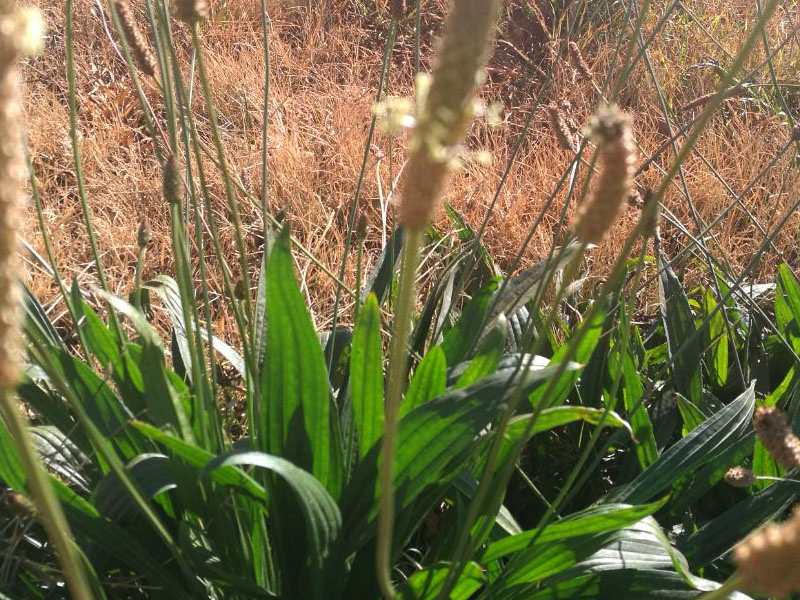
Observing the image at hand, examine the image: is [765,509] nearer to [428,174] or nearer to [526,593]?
[526,593]

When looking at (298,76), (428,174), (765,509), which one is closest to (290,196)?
(298,76)

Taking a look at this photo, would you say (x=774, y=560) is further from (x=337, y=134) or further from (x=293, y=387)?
(x=337, y=134)

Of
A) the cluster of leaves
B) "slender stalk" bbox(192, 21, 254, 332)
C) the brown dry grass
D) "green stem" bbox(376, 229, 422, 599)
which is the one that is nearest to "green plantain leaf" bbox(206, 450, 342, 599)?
the cluster of leaves

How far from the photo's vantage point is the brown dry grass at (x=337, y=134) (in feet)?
7.66

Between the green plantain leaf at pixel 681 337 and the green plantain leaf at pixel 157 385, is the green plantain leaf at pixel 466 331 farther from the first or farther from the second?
the green plantain leaf at pixel 157 385

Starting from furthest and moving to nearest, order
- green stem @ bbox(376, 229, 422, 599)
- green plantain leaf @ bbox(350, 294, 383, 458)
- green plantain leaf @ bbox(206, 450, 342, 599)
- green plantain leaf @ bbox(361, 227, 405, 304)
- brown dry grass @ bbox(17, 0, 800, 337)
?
brown dry grass @ bbox(17, 0, 800, 337), green plantain leaf @ bbox(361, 227, 405, 304), green plantain leaf @ bbox(350, 294, 383, 458), green plantain leaf @ bbox(206, 450, 342, 599), green stem @ bbox(376, 229, 422, 599)

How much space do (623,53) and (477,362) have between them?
2.51 metres

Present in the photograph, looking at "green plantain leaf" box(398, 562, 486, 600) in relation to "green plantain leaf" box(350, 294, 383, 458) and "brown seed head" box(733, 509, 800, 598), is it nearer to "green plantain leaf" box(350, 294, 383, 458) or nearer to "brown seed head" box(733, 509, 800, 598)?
"green plantain leaf" box(350, 294, 383, 458)

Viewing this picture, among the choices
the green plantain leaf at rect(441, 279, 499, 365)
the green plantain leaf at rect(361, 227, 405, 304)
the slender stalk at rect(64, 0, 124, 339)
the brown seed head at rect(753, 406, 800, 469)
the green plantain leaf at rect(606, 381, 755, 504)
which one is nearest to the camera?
the brown seed head at rect(753, 406, 800, 469)

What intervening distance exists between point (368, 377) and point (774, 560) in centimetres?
72

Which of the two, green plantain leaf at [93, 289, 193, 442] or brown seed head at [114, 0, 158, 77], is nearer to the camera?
brown seed head at [114, 0, 158, 77]

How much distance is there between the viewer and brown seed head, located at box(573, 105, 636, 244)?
459 mm

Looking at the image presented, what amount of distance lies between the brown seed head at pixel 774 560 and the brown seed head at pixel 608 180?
168 millimetres

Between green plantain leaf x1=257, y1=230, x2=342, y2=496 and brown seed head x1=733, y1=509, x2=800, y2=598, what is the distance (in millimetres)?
679
